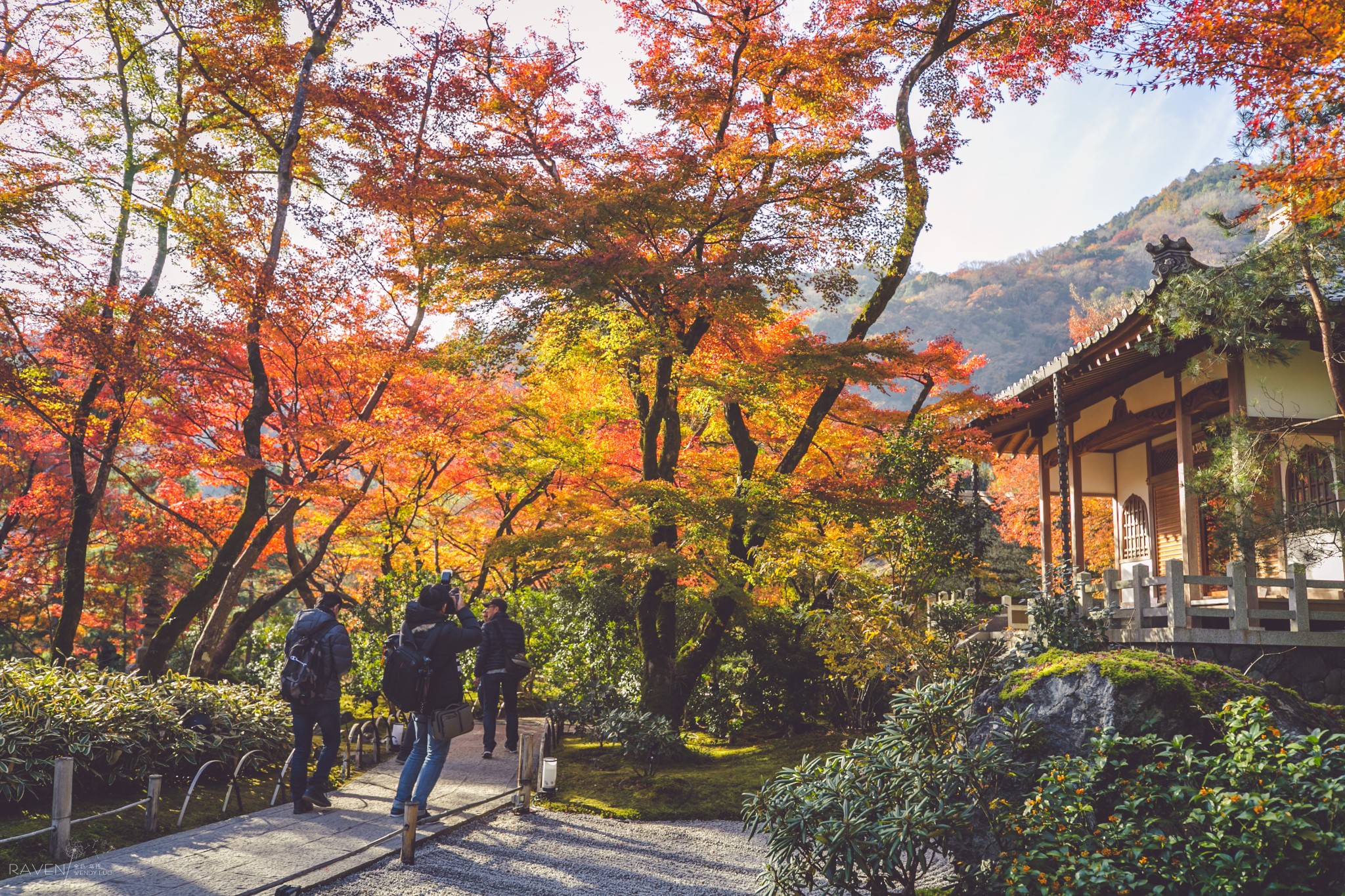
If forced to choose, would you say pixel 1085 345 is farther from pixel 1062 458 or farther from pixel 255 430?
pixel 255 430

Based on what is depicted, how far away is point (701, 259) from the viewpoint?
31.8ft

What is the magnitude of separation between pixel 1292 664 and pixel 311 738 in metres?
9.16

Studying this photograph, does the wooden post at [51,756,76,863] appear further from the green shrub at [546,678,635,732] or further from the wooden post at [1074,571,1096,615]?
the wooden post at [1074,571,1096,615]

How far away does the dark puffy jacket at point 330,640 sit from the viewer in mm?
6285

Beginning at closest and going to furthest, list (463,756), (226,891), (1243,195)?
(226,891) < (463,756) < (1243,195)


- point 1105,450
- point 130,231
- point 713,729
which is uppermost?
point 130,231

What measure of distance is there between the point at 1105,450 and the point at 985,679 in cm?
870

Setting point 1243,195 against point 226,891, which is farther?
point 1243,195

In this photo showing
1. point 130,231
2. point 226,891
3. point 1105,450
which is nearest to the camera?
point 226,891

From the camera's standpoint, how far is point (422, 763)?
19.7 ft

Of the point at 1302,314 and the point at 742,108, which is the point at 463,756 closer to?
the point at 742,108

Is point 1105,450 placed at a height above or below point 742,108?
below

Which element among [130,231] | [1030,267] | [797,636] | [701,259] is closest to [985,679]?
[797,636]

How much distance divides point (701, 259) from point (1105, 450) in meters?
9.66
